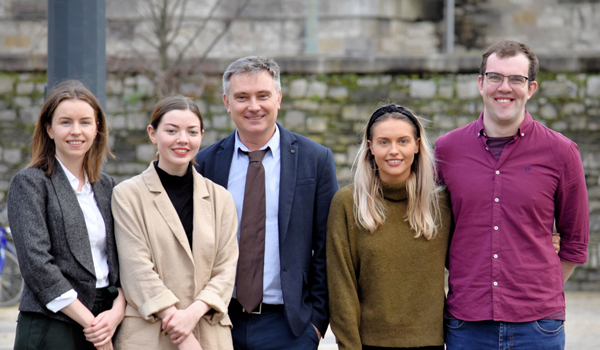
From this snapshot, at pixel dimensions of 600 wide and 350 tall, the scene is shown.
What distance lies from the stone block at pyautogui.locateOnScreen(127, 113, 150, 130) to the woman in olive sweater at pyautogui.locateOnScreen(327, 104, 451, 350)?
20.6ft

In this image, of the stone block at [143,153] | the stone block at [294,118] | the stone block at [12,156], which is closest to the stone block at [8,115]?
the stone block at [12,156]

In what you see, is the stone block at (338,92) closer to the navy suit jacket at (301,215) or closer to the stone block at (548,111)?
Result: the stone block at (548,111)

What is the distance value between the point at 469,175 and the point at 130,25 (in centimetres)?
990

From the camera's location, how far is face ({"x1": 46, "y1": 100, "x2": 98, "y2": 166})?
2729 mm

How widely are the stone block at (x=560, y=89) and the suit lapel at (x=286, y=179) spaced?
611cm

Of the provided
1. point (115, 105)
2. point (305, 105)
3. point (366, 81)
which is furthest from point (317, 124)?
point (115, 105)

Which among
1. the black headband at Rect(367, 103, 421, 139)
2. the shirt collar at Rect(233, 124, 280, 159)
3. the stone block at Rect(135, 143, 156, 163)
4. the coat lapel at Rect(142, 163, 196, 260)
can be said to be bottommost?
the coat lapel at Rect(142, 163, 196, 260)

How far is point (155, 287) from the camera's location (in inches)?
105

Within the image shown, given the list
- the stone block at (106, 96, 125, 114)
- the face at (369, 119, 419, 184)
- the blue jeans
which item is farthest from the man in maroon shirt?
the stone block at (106, 96, 125, 114)

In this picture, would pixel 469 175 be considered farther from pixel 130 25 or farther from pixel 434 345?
pixel 130 25

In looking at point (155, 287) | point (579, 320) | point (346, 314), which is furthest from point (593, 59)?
point (155, 287)

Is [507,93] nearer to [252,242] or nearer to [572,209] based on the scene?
[572,209]

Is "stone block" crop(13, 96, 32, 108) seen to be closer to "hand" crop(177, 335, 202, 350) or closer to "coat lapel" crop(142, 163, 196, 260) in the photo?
"coat lapel" crop(142, 163, 196, 260)

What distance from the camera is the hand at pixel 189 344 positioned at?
2.68 m
